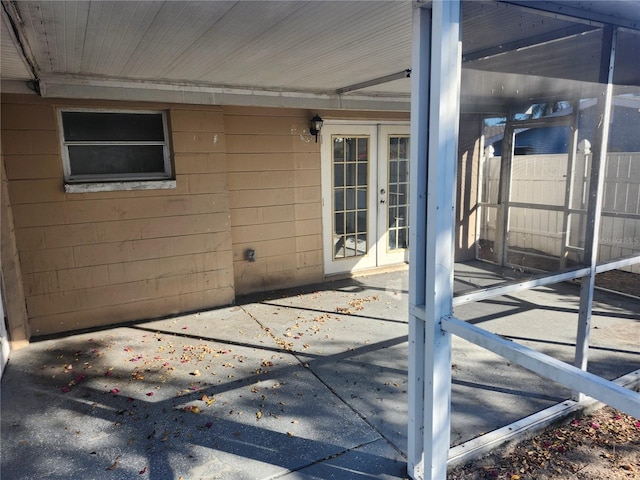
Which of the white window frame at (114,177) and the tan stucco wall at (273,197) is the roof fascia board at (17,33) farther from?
the tan stucco wall at (273,197)

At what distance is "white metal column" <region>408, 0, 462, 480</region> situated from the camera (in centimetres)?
168

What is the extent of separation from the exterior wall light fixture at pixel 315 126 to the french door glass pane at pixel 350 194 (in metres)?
0.34

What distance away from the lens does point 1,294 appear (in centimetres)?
350

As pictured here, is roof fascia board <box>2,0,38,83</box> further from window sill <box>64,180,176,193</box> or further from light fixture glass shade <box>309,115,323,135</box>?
light fixture glass shade <box>309,115,323,135</box>

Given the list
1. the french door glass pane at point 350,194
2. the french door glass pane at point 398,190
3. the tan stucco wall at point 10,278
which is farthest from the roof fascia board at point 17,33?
the french door glass pane at point 398,190

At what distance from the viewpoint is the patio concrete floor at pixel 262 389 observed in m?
2.26

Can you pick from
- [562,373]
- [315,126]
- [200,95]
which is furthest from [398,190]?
[562,373]

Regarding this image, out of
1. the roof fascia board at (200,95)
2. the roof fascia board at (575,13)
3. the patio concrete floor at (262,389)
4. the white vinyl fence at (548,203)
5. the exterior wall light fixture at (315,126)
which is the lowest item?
the patio concrete floor at (262,389)

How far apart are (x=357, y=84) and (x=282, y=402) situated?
3.23 m

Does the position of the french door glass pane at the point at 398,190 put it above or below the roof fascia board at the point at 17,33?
below

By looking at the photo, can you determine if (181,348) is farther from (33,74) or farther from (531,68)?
(531,68)

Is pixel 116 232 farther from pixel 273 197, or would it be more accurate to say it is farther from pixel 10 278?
pixel 273 197

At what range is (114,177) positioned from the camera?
4.19 metres

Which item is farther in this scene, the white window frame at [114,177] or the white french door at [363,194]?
the white french door at [363,194]
